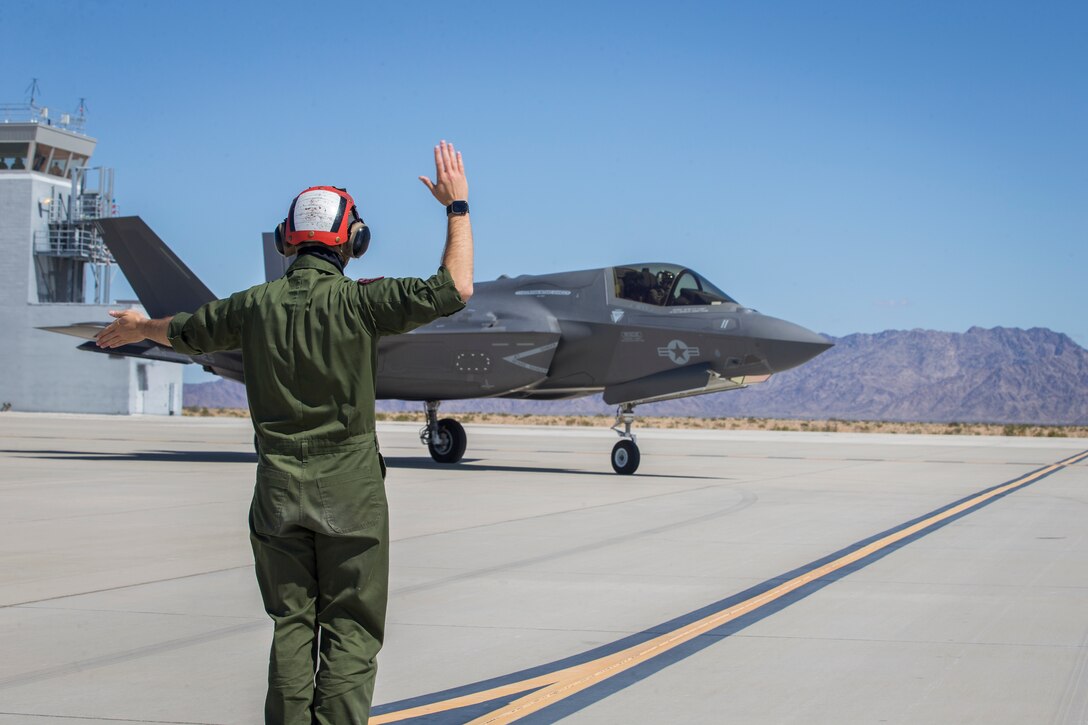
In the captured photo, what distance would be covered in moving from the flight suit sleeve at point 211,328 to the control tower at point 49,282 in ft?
171

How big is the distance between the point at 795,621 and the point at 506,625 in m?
1.70

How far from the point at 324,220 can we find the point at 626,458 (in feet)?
50.5

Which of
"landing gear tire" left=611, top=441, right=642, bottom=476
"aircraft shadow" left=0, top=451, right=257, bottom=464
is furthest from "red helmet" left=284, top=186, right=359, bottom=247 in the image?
"aircraft shadow" left=0, top=451, right=257, bottom=464

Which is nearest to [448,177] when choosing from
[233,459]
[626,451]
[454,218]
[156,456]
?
[454,218]

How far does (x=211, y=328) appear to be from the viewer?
3.93 meters

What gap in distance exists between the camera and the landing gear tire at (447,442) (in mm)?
21891

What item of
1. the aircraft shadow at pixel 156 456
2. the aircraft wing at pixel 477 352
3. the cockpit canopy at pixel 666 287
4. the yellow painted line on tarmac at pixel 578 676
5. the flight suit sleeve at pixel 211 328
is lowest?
the yellow painted line on tarmac at pixel 578 676

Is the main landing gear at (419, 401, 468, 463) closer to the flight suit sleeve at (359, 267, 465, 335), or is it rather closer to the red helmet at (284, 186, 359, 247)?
the red helmet at (284, 186, 359, 247)

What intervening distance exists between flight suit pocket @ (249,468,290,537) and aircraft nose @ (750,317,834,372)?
1518cm

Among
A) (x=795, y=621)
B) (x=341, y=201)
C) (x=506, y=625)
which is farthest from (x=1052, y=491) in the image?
(x=341, y=201)

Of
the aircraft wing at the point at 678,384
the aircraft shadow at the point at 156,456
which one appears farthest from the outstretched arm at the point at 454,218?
the aircraft shadow at the point at 156,456

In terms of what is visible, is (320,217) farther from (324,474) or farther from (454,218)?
(324,474)

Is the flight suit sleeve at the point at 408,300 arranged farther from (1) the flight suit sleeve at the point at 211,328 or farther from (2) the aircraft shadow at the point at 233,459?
(2) the aircraft shadow at the point at 233,459

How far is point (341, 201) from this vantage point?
13.0 ft
